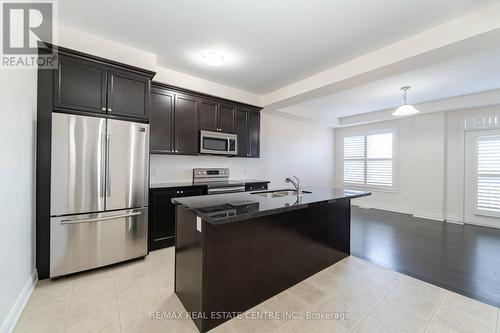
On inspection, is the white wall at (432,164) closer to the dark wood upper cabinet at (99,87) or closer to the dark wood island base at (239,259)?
the dark wood island base at (239,259)

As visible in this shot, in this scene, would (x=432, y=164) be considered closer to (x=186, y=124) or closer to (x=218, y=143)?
(x=218, y=143)

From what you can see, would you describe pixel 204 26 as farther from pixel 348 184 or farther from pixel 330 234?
pixel 348 184

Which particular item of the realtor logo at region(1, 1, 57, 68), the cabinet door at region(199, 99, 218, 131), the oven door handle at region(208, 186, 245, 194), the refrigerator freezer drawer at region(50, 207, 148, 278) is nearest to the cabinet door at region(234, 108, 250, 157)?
the cabinet door at region(199, 99, 218, 131)

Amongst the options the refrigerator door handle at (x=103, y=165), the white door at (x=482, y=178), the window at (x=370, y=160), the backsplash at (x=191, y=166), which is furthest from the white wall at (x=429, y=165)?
the refrigerator door handle at (x=103, y=165)

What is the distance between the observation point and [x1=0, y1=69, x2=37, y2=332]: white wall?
1.61 meters

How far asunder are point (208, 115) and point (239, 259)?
9.21 feet

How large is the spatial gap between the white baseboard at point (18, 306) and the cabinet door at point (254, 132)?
12.0ft

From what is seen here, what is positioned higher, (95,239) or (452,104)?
(452,104)

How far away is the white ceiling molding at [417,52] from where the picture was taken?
208cm

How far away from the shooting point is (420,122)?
550 centimetres

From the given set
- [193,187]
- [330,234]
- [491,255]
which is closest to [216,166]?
[193,187]

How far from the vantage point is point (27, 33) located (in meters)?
2.09

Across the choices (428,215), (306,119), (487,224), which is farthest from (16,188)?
(487,224)

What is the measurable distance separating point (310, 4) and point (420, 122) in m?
5.12
